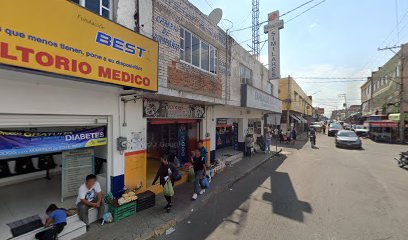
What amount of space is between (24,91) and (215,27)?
765 cm

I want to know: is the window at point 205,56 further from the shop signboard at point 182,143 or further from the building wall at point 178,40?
the shop signboard at point 182,143

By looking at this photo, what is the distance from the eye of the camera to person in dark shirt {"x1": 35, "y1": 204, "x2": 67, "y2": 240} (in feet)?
13.5

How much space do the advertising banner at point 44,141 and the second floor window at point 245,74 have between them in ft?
30.0

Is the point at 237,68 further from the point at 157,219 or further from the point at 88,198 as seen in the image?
the point at 88,198

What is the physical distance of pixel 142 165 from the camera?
6.55m

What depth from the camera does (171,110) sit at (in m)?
7.59

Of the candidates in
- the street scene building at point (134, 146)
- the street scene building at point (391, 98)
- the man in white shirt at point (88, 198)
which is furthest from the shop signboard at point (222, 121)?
the street scene building at point (391, 98)

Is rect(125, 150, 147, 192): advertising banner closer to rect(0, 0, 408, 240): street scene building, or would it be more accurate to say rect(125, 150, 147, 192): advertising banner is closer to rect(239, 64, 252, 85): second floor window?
rect(0, 0, 408, 240): street scene building

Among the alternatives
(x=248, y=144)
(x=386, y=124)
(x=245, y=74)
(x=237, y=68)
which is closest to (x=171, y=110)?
(x=237, y=68)

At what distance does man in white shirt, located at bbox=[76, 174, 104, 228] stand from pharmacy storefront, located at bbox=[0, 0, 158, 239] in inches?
25.9

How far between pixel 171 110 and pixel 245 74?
24.1ft

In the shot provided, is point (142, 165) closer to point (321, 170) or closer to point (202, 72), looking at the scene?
point (202, 72)

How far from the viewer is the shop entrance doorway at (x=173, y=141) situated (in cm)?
965

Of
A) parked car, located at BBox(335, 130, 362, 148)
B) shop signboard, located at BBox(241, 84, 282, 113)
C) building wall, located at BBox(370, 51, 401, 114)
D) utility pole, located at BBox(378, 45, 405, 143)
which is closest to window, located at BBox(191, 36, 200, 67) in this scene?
shop signboard, located at BBox(241, 84, 282, 113)
